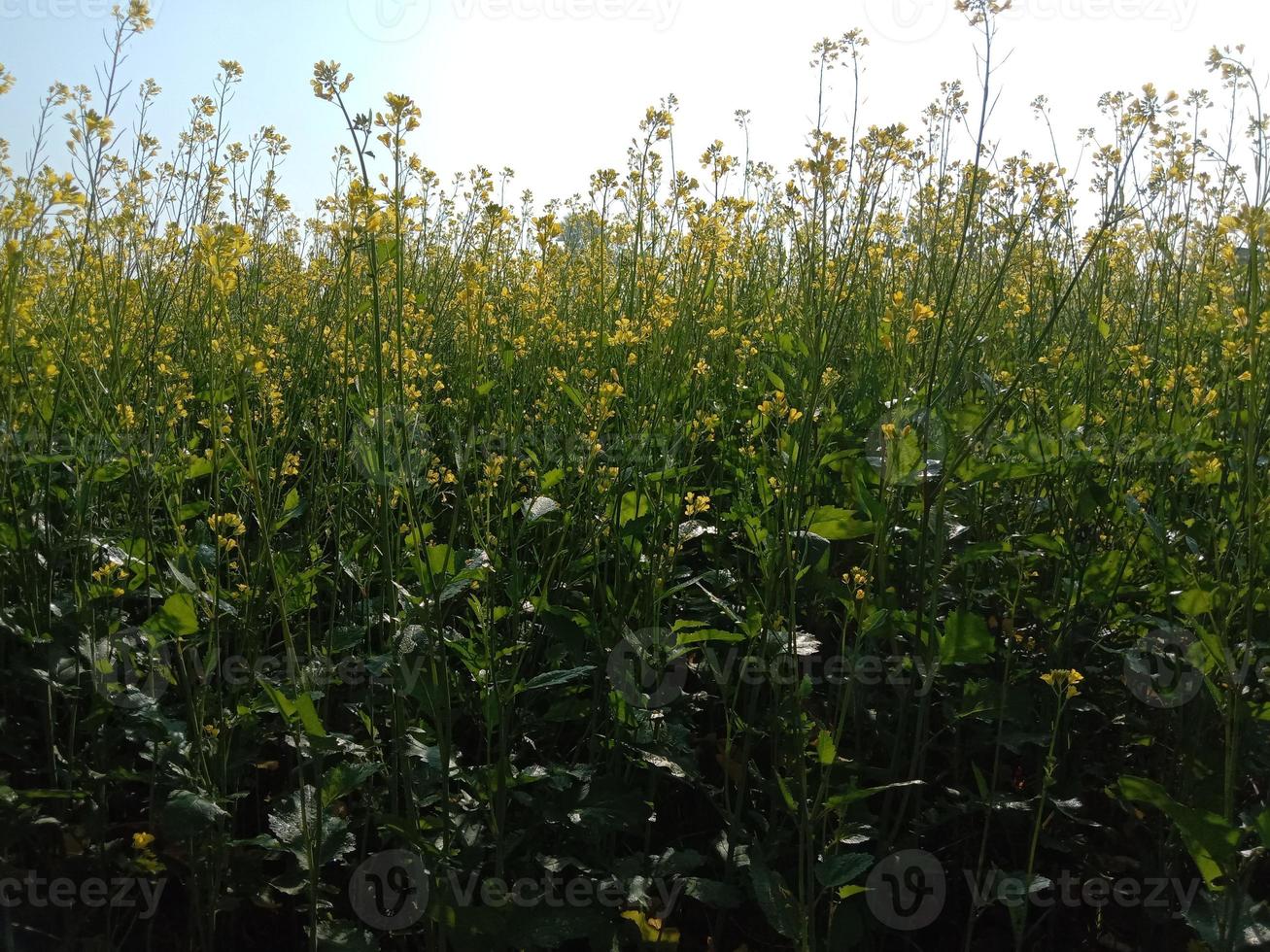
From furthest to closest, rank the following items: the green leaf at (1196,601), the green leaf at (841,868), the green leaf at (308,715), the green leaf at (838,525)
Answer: the green leaf at (838,525), the green leaf at (1196,601), the green leaf at (841,868), the green leaf at (308,715)

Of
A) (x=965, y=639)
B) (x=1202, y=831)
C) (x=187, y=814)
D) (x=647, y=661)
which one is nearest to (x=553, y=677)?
(x=647, y=661)

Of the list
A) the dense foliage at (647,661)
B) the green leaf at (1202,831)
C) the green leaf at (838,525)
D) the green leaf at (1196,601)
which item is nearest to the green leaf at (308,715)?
the dense foliage at (647,661)

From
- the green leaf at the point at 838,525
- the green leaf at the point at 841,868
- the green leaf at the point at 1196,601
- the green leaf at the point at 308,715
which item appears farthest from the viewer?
the green leaf at the point at 838,525

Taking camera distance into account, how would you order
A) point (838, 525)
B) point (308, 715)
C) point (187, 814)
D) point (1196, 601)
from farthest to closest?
point (838, 525) < point (1196, 601) < point (187, 814) < point (308, 715)

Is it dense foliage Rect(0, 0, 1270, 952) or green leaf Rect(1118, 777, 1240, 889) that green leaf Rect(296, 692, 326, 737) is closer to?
dense foliage Rect(0, 0, 1270, 952)

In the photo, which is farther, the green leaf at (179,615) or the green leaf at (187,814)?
the green leaf at (179,615)

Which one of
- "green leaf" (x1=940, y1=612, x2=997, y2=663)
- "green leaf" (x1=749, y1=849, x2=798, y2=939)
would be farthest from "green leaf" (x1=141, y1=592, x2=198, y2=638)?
"green leaf" (x1=940, y1=612, x2=997, y2=663)

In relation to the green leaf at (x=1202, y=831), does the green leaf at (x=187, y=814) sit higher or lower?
lower

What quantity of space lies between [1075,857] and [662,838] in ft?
2.53

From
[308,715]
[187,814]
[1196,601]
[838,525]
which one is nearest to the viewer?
[308,715]

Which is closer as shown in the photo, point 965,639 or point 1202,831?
point 1202,831

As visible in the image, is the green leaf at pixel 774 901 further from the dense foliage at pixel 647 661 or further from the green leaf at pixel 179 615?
the green leaf at pixel 179 615

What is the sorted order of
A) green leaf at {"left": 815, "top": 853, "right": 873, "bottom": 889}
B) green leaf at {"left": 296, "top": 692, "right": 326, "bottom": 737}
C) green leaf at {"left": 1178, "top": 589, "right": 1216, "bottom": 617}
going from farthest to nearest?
green leaf at {"left": 1178, "top": 589, "right": 1216, "bottom": 617} < green leaf at {"left": 815, "top": 853, "right": 873, "bottom": 889} < green leaf at {"left": 296, "top": 692, "right": 326, "bottom": 737}

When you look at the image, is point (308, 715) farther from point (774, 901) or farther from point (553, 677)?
point (774, 901)
